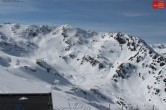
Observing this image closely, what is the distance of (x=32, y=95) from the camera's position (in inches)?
577

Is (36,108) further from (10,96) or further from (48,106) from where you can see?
(10,96)

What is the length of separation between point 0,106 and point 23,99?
84 centimetres

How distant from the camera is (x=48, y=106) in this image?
537 inches

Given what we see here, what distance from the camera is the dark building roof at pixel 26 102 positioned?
1351 centimetres

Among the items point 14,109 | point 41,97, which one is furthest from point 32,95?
point 14,109

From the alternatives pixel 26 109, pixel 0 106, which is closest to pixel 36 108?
pixel 26 109

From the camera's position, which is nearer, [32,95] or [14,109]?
[14,109]

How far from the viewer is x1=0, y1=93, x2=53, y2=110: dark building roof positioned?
1351 centimetres

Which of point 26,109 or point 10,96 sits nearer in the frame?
point 26,109

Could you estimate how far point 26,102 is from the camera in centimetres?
1384

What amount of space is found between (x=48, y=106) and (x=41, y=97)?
0.94 m

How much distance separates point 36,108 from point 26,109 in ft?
1.31

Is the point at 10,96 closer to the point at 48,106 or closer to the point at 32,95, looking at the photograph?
the point at 32,95

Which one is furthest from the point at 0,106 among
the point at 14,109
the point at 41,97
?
the point at 41,97
